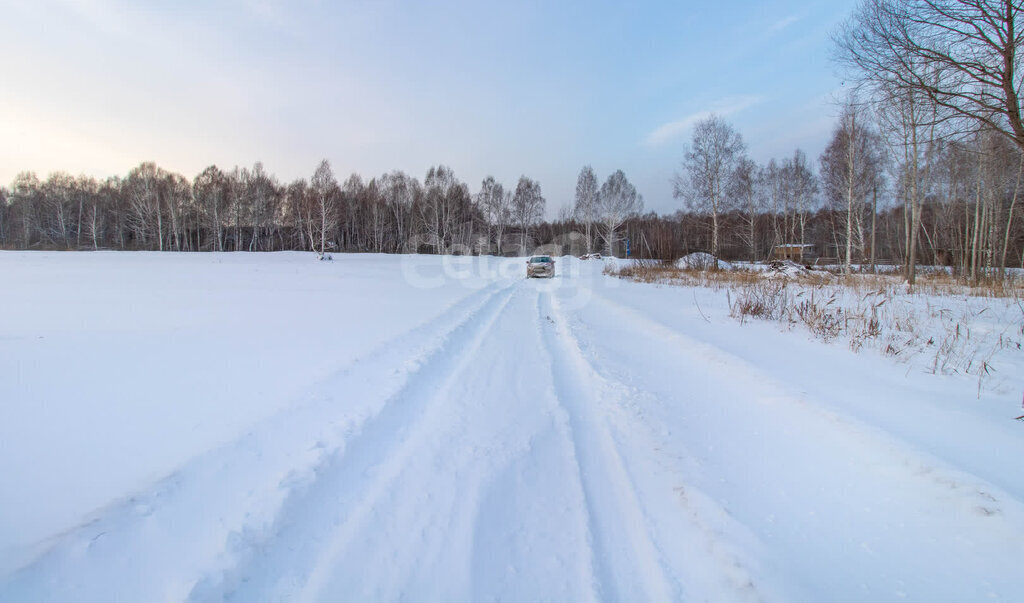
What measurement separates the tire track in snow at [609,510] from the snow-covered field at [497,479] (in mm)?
14

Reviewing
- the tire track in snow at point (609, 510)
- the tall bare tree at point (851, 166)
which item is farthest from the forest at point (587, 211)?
the tire track in snow at point (609, 510)

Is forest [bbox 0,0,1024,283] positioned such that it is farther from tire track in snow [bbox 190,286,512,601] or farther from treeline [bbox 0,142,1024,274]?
tire track in snow [bbox 190,286,512,601]

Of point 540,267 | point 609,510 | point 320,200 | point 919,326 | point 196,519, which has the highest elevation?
point 320,200

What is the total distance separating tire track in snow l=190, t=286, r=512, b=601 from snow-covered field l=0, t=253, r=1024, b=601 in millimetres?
12

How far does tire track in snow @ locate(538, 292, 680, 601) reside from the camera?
174cm

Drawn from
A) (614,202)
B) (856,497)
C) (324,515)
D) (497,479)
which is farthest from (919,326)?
(614,202)

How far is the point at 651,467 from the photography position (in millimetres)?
2703

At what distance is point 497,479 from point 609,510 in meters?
0.73

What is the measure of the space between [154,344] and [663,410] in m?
6.59

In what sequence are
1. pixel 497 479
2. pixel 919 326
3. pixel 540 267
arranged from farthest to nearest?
1. pixel 540 267
2. pixel 919 326
3. pixel 497 479

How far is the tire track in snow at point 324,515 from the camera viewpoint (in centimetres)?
167

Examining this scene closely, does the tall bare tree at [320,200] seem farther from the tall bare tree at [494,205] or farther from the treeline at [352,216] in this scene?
the tall bare tree at [494,205]

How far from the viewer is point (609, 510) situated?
7.38 feet

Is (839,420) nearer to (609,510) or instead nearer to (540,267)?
(609,510)
